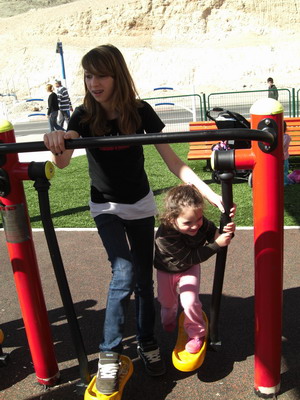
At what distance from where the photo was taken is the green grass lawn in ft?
18.0

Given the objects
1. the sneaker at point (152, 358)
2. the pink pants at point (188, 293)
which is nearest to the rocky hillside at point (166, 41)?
the pink pants at point (188, 293)

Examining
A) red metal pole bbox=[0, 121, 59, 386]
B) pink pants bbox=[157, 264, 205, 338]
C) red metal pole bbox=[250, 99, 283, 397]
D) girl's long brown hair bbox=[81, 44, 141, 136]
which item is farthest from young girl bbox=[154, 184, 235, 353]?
red metal pole bbox=[0, 121, 59, 386]

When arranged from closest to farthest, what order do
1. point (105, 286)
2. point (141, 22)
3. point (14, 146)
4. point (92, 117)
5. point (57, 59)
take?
point (14, 146), point (92, 117), point (105, 286), point (57, 59), point (141, 22)

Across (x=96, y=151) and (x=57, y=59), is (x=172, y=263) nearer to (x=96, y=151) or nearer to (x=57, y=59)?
(x=96, y=151)

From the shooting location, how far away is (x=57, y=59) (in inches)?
1775

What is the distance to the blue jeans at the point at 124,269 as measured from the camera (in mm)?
2322

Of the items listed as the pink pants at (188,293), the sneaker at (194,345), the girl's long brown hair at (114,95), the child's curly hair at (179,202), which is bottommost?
the sneaker at (194,345)

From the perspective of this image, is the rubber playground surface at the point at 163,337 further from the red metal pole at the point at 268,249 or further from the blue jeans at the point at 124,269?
the blue jeans at the point at 124,269

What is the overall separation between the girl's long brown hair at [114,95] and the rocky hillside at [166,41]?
34092mm

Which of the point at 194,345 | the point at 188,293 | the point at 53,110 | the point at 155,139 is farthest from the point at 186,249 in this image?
the point at 53,110

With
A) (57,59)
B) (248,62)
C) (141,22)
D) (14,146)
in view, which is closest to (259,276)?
(14,146)

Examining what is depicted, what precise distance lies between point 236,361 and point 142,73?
41524 mm

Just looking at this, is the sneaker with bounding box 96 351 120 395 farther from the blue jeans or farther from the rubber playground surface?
the rubber playground surface

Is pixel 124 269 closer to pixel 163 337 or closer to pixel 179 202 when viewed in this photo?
pixel 179 202
